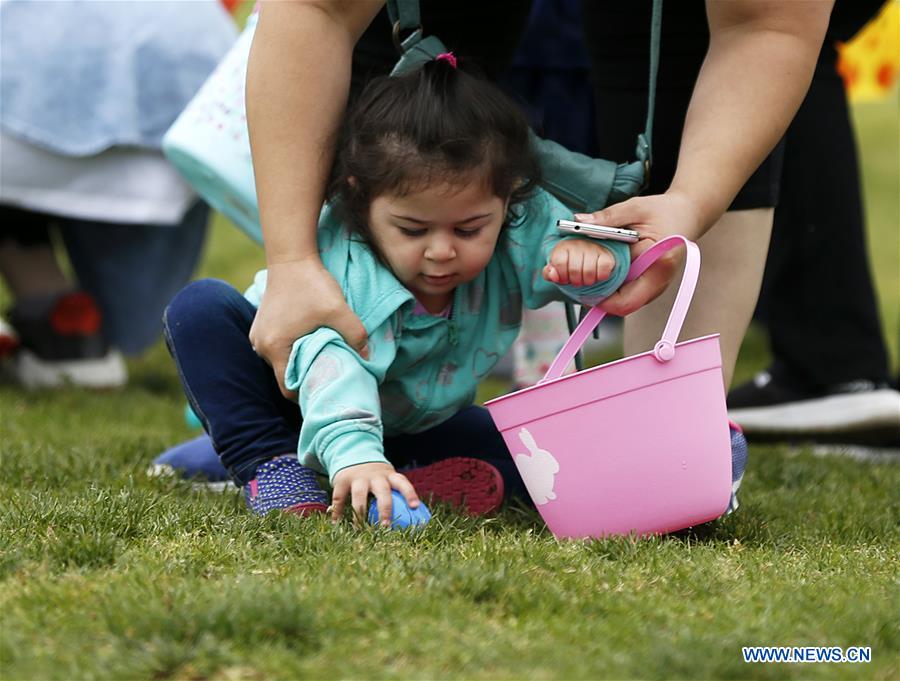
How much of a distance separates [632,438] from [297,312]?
1.87ft

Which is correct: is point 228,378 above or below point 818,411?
above

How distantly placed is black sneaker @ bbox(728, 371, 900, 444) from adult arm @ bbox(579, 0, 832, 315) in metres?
1.27

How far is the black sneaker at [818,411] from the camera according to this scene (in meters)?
3.25

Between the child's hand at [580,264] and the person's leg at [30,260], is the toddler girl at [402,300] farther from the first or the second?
the person's leg at [30,260]

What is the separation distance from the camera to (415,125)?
7.11 ft

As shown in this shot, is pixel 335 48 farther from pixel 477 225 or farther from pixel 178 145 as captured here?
pixel 178 145

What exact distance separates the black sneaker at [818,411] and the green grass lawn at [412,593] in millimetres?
824

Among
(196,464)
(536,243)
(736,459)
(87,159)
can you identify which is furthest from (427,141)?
(87,159)

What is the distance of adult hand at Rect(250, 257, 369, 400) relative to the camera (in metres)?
2.12

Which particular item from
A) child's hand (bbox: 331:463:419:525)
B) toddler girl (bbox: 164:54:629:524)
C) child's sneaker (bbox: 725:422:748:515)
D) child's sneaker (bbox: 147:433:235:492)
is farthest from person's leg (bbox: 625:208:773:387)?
child's sneaker (bbox: 147:433:235:492)

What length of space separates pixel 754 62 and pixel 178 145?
1157mm

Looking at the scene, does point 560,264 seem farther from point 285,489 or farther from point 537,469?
point 285,489

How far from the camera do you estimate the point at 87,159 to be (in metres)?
3.82

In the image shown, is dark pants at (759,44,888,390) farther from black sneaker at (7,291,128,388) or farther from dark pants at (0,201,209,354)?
black sneaker at (7,291,128,388)
